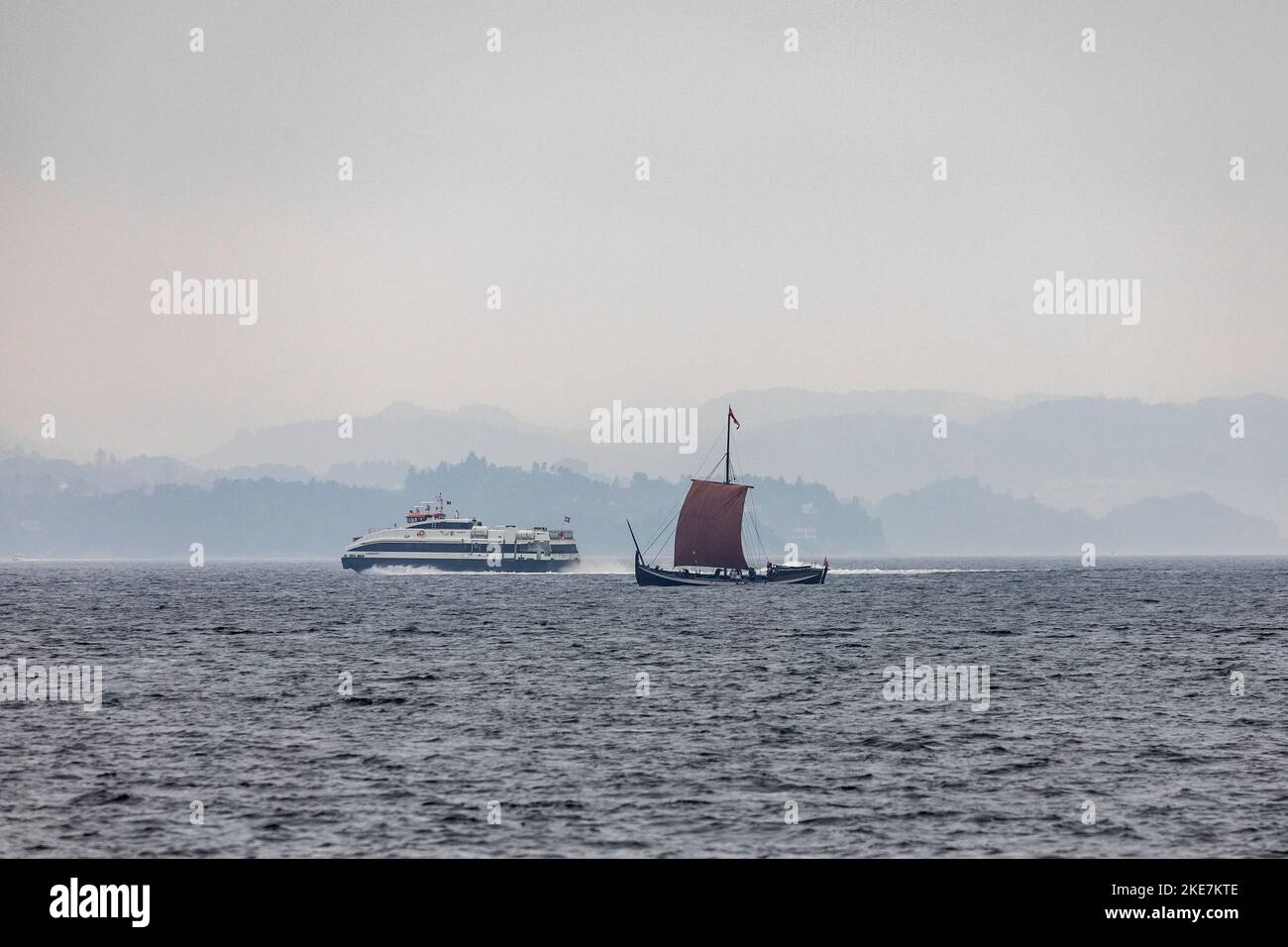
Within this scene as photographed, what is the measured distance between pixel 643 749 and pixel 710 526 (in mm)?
131851

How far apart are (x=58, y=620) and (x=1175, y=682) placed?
97358 millimetres

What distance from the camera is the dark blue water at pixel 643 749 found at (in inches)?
1166

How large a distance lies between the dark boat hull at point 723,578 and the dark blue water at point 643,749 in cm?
8556

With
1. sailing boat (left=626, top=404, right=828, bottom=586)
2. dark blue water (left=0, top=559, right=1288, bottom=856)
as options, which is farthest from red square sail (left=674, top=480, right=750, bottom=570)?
dark blue water (left=0, top=559, right=1288, bottom=856)

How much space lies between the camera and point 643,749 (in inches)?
1633

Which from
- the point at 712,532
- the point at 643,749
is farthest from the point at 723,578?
the point at 643,749

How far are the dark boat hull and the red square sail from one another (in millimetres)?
3223

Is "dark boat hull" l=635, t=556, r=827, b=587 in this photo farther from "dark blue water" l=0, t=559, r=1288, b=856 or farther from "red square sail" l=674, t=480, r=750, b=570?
"dark blue water" l=0, t=559, r=1288, b=856

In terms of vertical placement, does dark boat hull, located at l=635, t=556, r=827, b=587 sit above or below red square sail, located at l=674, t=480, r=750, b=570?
below

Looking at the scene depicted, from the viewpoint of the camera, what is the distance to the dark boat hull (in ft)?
589

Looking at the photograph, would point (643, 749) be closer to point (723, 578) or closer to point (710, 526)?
point (710, 526)
